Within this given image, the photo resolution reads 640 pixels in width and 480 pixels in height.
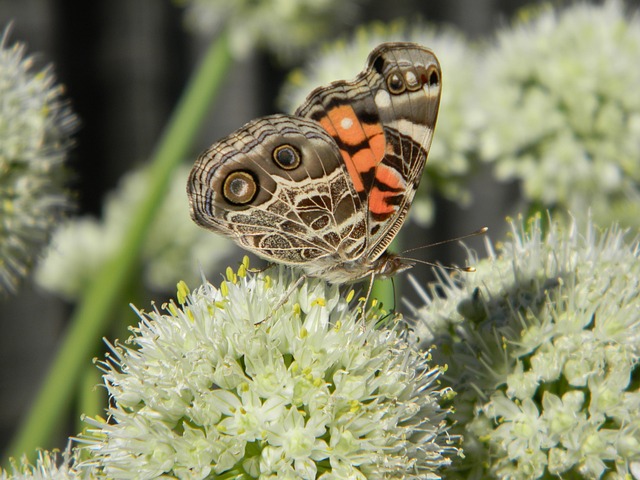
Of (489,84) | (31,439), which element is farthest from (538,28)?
(31,439)

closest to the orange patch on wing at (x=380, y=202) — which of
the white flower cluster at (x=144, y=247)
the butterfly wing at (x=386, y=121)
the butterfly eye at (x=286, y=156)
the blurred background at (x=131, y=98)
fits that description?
the butterfly wing at (x=386, y=121)

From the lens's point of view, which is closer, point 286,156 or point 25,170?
point 286,156

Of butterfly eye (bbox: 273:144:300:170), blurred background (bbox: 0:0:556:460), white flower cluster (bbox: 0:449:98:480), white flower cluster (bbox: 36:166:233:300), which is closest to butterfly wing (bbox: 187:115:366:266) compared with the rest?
butterfly eye (bbox: 273:144:300:170)

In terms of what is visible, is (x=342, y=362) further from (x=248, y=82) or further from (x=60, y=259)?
(x=248, y=82)

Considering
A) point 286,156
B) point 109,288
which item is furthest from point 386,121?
point 109,288

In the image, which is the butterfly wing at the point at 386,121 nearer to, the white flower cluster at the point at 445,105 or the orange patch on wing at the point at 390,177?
the orange patch on wing at the point at 390,177

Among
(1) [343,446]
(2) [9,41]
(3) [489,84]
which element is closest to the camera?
(1) [343,446]

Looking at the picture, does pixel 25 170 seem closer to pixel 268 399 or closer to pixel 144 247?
pixel 268 399

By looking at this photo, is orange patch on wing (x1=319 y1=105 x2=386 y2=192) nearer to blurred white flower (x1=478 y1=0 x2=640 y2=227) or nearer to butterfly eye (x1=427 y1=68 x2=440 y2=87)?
butterfly eye (x1=427 y1=68 x2=440 y2=87)
